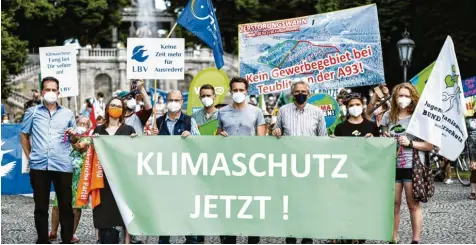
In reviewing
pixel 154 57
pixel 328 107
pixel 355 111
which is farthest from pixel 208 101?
pixel 328 107

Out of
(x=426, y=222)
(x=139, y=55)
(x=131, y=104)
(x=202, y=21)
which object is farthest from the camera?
(x=202, y=21)

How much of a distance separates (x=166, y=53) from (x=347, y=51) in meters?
2.84

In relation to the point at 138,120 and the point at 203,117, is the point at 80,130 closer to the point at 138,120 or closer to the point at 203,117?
the point at 138,120

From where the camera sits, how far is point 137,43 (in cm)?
1181

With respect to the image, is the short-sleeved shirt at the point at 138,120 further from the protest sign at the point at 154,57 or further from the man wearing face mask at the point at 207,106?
the protest sign at the point at 154,57

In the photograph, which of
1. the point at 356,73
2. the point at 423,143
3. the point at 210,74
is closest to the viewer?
the point at 423,143

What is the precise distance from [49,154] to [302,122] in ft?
8.26

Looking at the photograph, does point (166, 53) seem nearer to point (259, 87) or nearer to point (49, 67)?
point (259, 87)

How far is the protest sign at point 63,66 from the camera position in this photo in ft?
47.2

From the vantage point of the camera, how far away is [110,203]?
30.0 ft

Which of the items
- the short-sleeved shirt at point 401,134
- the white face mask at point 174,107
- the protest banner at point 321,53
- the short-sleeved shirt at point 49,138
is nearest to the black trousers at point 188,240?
the short-sleeved shirt at point 49,138

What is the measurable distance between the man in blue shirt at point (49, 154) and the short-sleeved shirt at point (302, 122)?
2074 millimetres

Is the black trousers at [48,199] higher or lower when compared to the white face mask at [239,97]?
lower

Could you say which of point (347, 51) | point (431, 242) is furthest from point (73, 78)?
point (431, 242)
